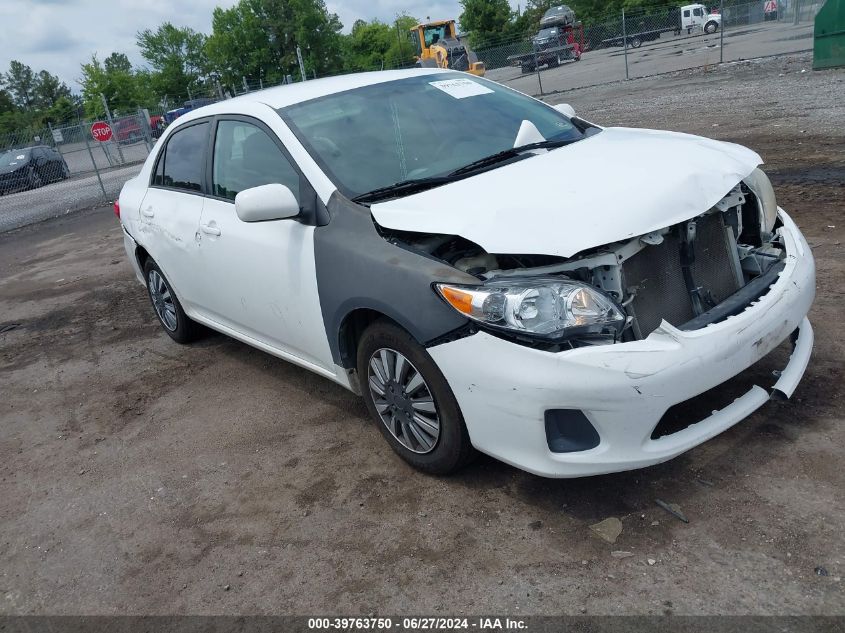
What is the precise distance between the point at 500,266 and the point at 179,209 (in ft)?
8.62

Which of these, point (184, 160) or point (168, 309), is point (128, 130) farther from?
point (184, 160)

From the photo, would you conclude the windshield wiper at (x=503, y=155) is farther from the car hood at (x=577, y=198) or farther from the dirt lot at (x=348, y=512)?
the dirt lot at (x=348, y=512)

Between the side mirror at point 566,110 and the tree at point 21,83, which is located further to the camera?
the tree at point 21,83

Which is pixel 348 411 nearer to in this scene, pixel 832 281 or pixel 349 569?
pixel 349 569

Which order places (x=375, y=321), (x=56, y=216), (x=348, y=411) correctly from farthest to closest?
(x=56, y=216) < (x=348, y=411) < (x=375, y=321)

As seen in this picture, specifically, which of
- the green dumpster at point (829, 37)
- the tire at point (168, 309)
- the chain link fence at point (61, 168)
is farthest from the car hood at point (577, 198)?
the chain link fence at point (61, 168)

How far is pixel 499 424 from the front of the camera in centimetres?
278

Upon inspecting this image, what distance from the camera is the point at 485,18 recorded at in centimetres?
6131

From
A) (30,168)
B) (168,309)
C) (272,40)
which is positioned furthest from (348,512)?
(272,40)

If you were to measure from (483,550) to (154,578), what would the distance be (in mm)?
1383

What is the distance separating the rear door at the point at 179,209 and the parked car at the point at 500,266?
207 mm

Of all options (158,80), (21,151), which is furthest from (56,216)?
(158,80)

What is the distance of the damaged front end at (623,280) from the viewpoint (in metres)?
2.69

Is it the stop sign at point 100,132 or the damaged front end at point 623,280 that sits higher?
the stop sign at point 100,132
